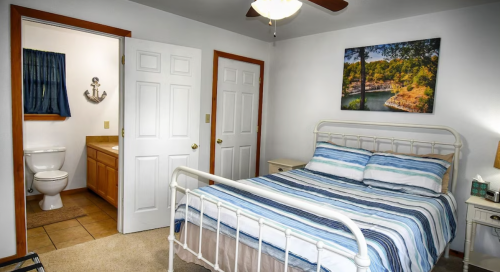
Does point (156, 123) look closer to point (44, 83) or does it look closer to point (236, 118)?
point (236, 118)

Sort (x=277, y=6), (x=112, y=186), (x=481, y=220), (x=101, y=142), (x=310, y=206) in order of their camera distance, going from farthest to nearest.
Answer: (x=101, y=142), (x=112, y=186), (x=481, y=220), (x=277, y=6), (x=310, y=206)

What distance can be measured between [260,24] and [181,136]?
1.60 metres

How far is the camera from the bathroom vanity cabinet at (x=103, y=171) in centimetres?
353

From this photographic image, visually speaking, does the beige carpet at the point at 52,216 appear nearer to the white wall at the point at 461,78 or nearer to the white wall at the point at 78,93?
the white wall at the point at 78,93

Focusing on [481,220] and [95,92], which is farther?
[95,92]

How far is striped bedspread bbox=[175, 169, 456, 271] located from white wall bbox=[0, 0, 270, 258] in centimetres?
141

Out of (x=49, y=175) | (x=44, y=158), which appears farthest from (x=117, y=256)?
(x=44, y=158)

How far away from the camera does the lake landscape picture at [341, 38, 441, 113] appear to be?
2.85 meters

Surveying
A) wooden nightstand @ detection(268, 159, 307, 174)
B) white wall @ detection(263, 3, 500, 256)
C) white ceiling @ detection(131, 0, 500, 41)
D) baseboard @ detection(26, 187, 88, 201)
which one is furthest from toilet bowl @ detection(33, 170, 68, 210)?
white wall @ detection(263, 3, 500, 256)

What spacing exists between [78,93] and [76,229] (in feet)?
6.73

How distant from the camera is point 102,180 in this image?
3.85 m

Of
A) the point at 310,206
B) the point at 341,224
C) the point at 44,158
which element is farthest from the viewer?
the point at 44,158

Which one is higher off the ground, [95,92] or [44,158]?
[95,92]

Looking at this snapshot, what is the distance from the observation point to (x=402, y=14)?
2.88 m
